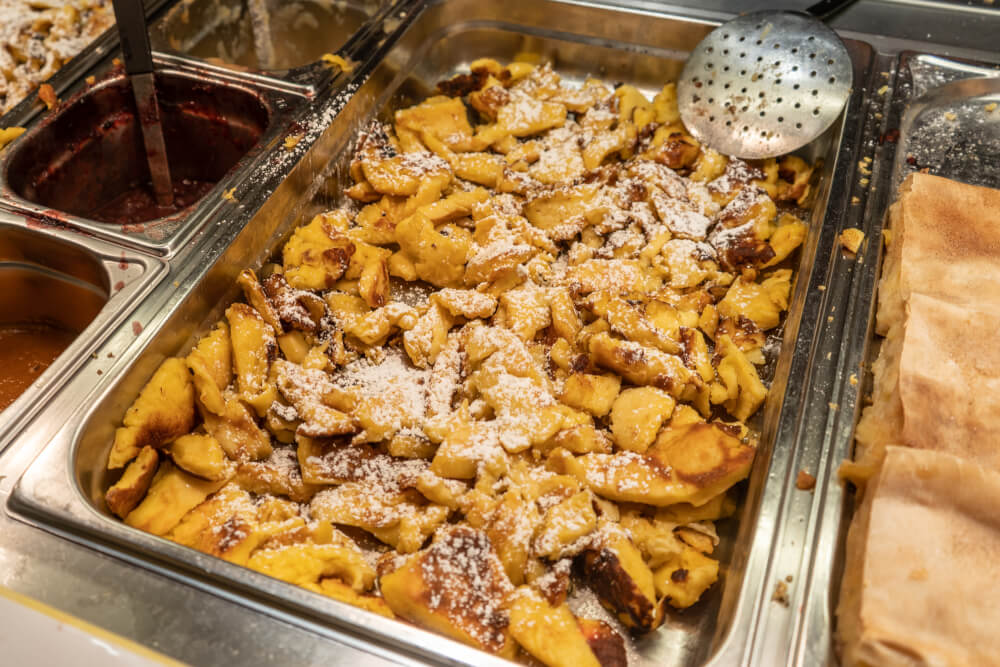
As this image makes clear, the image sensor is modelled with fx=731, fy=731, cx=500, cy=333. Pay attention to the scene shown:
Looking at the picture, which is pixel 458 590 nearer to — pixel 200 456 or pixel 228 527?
pixel 228 527

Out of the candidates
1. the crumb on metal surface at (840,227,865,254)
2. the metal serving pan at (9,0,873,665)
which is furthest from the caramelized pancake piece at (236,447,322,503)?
the crumb on metal surface at (840,227,865,254)

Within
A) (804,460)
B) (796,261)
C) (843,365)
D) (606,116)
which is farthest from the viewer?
(606,116)

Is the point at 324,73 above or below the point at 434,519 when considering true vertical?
above

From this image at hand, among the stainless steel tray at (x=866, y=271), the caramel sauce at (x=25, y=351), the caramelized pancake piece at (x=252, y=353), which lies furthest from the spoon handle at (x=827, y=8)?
the caramel sauce at (x=25, y=351)

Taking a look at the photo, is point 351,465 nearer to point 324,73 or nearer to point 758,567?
point 758,567

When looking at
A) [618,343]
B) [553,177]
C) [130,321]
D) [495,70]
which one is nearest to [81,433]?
[130,321]

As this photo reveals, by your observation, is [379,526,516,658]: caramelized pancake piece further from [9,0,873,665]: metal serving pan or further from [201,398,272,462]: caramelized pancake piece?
[201,398,272,462]: caramelized pancake piece

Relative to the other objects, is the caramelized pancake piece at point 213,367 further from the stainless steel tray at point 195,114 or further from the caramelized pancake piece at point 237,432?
the stainless steel tray at point 195,114
